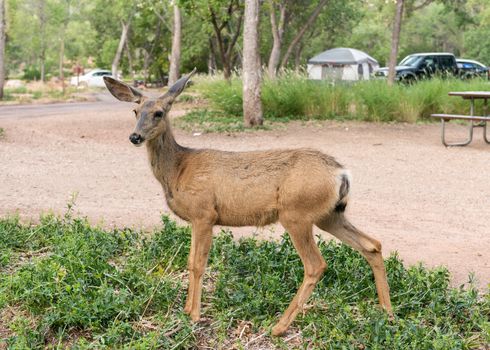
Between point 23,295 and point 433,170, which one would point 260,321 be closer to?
point 23,295

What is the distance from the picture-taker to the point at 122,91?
547cm

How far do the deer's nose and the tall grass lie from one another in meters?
13.9

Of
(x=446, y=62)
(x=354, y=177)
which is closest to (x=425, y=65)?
(x=446, y=62)

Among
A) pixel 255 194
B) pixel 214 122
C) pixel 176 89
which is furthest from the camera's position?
pixel 214 122

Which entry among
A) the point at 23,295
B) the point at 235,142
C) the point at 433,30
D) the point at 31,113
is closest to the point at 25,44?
the point at 433,30

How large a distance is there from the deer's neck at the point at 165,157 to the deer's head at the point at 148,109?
8 centimetres

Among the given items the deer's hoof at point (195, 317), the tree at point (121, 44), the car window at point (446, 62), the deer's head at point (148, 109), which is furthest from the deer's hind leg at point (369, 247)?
the tree at point (121, 44)

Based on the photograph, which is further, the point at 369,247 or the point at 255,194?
the point at 369,247

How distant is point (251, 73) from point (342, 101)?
123 inches

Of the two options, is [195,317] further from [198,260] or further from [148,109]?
[148,109]

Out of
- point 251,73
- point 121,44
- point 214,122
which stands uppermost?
point 121,44

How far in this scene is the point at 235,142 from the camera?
15484 millimetres

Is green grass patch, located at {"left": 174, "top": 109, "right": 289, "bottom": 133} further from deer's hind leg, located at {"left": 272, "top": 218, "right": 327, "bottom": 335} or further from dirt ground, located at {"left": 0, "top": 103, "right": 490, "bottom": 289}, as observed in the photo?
deer's hind leg, located at {"left": 272, "top": 218, "right": 327, "bottom": 335}

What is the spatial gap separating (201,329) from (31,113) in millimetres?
19127
